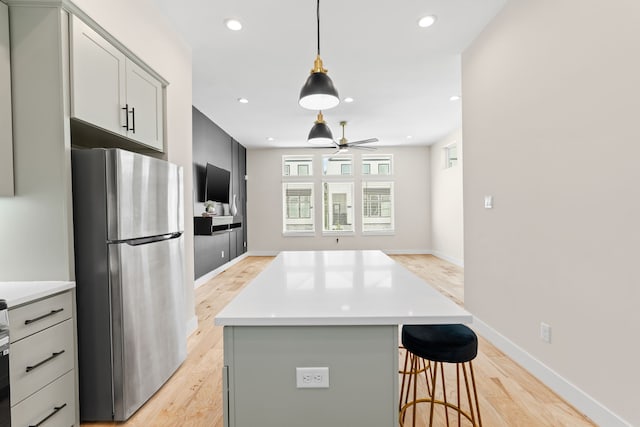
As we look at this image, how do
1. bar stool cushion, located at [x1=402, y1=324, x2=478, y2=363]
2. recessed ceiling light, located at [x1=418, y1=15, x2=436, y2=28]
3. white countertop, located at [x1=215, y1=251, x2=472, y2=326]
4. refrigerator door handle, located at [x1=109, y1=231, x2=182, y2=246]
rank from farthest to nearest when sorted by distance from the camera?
recessed ceiling light, located at [x1=418, y1=15, x2=436, y2=28]
refrigerator door handle, located at [x1=109, y1=231, x2=182, y2=246]
bar stool cushion, located at [x1=402, y1=324, x2=478, y2=363]
white countertop, located at [x1=215, y1=251, x2=472, y2=326]

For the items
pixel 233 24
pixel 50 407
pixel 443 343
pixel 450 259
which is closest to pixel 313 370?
pixel 443 343

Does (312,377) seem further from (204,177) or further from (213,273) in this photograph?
(213,273)

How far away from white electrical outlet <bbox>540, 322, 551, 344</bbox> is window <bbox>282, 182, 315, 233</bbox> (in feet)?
20.6

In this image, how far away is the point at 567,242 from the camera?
6.45 ft

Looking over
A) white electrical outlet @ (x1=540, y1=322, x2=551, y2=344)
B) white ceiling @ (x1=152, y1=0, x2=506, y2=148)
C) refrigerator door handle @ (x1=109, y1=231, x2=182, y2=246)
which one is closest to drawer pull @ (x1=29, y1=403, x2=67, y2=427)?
refrigerator door handle @ (x1=109, y1=231, x2=182, y2=246)

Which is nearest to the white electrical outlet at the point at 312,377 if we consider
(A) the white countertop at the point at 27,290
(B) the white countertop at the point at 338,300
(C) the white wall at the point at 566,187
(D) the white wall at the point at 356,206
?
(B) the white countertop at the point at 338,300

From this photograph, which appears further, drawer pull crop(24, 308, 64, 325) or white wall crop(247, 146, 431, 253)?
white wall crop(247, 146, 431, 253)

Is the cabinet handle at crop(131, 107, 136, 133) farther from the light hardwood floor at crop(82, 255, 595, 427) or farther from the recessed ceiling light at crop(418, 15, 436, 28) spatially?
the recessed ceiling light at crop(418, 15, 436, 28)

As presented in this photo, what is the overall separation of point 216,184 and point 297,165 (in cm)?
303

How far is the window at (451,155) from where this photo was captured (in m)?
6.69

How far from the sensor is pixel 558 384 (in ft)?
6.61

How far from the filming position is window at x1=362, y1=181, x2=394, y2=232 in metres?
8.21

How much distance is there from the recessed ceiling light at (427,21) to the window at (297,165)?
18.1ft

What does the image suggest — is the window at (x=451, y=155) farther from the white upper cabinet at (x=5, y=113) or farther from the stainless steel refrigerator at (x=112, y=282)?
the white upper cabinet at (x=5, y=113)
